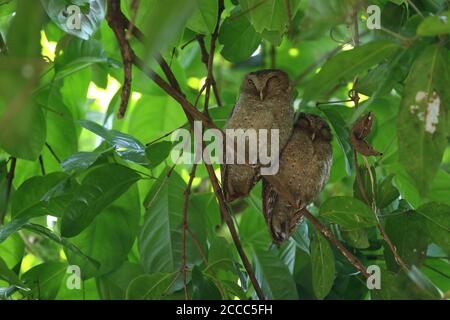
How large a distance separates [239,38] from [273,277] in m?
0.68

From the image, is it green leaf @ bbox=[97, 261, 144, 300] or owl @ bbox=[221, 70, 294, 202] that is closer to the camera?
owl @ bbox=[221, 70, 294, 202]

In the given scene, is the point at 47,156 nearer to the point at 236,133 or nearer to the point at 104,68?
the point at 104,68

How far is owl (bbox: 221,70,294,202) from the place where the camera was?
6.03 ft

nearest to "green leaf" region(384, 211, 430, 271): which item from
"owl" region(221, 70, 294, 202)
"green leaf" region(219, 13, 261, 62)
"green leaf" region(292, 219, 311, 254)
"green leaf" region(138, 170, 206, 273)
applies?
"green leaf" region(292, 219, 311, 254)

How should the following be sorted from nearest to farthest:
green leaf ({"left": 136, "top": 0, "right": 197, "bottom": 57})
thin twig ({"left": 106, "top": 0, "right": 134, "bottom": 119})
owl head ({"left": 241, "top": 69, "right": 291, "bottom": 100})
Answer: green leaf ({"left": 136, "top": 0, "right": 197, "bottom": 57}) < thin twig ({"left": 106, "top": 0, "right": 134, "bottom": 119}) < owl head ({"left": 241, "top": 69, "right": 291, "bottom": 100})

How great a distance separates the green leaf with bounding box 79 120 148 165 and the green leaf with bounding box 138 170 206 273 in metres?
0.21

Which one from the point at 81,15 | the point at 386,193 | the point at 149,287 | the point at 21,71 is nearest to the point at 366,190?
the point at 386,193

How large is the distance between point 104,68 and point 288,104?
63cm

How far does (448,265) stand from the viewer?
1.98 m

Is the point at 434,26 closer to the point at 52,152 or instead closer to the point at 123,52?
the point at 123,52

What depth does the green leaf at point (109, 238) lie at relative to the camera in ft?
6.15

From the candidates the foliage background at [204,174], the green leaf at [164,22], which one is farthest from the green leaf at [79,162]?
the green leaf at [164,22]

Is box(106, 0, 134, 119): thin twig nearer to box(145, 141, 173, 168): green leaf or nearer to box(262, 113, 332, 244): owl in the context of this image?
box(145, 141, 173, 168): green leaf

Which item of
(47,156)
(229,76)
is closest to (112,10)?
(47,156)
